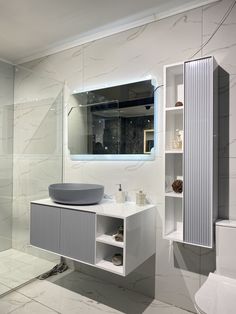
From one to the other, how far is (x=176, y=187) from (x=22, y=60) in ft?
7.81

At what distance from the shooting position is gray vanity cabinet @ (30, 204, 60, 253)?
1949 mm

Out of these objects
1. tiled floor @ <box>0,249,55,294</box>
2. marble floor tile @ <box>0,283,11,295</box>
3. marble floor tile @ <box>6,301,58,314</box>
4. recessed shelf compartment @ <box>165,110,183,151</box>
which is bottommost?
marble floor tile @ <box>6,301,58,314</box>

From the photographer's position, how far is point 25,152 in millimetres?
2723

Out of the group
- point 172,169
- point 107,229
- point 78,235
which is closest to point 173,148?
point 172,169

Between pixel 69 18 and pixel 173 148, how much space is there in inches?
55.2

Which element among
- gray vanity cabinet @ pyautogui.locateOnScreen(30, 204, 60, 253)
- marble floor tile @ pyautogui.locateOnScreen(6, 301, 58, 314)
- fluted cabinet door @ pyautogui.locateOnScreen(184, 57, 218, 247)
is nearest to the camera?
fluted cabinet door @ pyautogui.locateOnScreen(184, 57, 218, 247)

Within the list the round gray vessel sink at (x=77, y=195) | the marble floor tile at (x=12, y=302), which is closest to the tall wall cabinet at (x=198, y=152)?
the round gray vessel sink at (x=77, y=195)

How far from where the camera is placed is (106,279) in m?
2.26

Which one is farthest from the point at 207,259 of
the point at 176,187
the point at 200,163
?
the point at 200,163

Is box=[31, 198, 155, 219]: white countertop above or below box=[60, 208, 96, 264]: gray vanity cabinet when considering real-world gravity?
above

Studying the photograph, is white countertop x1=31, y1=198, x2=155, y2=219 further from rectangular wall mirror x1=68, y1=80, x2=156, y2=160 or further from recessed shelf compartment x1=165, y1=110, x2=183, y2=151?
recessed shelf compartment x1=165, y1=110, x2=183, y2=151

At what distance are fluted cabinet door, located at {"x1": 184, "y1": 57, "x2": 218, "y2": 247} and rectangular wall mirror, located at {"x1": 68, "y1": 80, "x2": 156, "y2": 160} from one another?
0.42 m

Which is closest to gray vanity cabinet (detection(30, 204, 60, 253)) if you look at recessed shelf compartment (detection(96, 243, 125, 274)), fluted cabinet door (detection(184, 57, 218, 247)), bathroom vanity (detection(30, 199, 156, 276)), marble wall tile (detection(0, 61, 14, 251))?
bathroom vanity (detection(30, 199, 156, 276))

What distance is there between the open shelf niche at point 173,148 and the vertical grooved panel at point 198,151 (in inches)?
4.2
